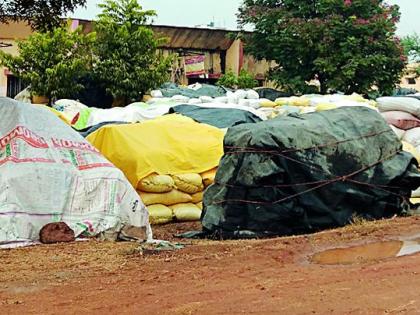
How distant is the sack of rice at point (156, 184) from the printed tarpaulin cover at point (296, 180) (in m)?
1.15

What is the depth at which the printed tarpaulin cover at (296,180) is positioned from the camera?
7.29 meters

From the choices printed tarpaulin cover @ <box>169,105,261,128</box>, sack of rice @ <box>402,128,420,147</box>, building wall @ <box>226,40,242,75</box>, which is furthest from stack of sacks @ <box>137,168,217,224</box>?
building wall @ <box>226,40,242,75</box>

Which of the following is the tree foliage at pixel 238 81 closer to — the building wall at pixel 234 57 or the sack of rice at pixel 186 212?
the building wall at pixel 234 57

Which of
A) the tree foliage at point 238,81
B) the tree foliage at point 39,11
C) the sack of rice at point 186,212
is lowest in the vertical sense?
the sack of rice at point 186,212

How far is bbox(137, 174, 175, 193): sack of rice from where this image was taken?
8.69m

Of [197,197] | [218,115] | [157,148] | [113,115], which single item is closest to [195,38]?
[113,115]

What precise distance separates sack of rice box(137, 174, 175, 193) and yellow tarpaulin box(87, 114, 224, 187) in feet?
0.21

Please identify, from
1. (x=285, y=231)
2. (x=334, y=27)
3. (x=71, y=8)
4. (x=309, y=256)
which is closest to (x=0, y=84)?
(x=334, y=27)

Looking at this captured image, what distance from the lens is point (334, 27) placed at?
1972 cm

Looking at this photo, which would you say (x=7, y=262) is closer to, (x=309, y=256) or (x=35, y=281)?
(x=35, y=281)

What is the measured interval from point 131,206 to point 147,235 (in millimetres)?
367

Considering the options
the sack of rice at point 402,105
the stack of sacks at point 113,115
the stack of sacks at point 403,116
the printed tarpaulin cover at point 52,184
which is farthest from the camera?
the stack of sacks at point 113,115

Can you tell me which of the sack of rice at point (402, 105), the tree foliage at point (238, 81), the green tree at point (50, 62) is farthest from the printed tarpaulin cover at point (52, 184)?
the tree foliage at point (238, 81)

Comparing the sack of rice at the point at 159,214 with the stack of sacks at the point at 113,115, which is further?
the stack of sacks at the point at 113,115
